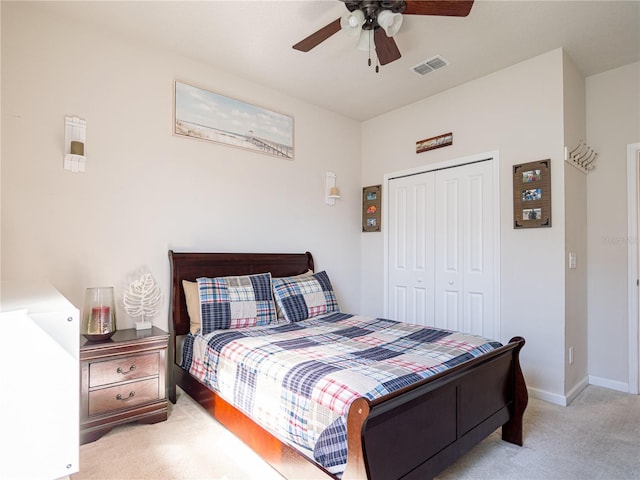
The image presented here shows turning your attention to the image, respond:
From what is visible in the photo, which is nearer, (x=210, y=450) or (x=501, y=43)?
(x=210, y=450)

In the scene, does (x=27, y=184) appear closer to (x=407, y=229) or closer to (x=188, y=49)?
(x=188, y=49)

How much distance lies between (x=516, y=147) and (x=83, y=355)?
3671mm

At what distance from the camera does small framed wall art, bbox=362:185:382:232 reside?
14.0 feet

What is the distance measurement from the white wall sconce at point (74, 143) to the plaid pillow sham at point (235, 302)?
1.19 meters

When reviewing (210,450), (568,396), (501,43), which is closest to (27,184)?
(210,450)

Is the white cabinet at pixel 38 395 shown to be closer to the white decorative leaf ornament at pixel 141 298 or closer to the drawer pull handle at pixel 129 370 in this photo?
the drawer pull handle at pixel 129 370

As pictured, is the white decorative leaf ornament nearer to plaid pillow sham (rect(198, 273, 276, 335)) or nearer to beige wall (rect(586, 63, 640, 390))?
plaid pillow sham (rect(198, 273, 276, 335))

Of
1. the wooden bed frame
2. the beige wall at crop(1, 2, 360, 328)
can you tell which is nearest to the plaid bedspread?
the wooden bed frame

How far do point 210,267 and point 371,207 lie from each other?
85.3 inches

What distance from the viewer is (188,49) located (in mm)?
2904

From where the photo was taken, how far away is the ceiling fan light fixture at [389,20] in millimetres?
2022

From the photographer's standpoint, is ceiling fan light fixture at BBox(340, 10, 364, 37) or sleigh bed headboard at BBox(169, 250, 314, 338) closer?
ceiling fan light fixture at BBox(340, 10, 364, 37)

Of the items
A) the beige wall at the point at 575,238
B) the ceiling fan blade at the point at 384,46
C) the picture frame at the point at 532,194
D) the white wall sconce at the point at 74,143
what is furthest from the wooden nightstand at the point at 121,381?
the beige wall at the point at 575,238

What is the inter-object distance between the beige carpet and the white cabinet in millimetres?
1550
